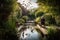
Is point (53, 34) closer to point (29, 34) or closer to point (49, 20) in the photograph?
point (49, 20)

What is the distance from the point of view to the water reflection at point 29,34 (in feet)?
6.89

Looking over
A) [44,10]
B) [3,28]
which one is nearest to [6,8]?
[3,28]

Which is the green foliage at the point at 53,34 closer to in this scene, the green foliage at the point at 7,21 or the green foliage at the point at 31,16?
the green foliage at the point at 31,16

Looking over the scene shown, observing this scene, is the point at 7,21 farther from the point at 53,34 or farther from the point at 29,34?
the point at 53,34

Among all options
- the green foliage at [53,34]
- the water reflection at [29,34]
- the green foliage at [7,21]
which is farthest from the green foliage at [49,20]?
the green foliage at [7,21]

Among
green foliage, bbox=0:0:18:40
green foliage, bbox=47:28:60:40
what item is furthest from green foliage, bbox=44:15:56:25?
green foliage, bbox=0:0:18:40

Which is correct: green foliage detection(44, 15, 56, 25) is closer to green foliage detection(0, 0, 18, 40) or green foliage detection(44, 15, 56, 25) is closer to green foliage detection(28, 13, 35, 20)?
green foliage detection(28, 13, 35, 20)

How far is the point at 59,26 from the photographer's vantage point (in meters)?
2.14

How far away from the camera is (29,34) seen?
6.91ft

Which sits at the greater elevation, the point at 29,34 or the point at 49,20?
the point at 49,20

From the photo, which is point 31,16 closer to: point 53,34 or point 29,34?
point 29,34

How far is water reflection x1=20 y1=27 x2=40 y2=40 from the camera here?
2102 mm

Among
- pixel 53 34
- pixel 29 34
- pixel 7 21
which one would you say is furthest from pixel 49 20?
pixel 7 21

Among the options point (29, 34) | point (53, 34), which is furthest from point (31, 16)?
point (53, 34)
